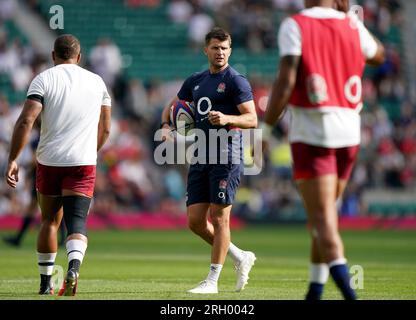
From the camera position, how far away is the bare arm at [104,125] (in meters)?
11.3

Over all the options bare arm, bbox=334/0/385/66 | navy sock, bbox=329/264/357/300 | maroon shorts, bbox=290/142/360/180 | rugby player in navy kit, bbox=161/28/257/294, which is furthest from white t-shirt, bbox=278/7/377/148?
rugby player in navy kit, bbox=161/28/257/294

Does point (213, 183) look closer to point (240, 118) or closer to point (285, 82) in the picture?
point (240, 118)

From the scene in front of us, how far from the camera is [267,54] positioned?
119 feet

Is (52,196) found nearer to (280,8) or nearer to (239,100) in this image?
(239,100)

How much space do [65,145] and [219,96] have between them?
6.03 ft

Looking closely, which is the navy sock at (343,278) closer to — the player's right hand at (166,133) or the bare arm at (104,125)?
the bare arm at (104,125)

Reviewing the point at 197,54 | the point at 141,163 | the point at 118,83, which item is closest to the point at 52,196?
the point at 141,163

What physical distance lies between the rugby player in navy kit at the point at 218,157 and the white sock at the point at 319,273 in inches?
109

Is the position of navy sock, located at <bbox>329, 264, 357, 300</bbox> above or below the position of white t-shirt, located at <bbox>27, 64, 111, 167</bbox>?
below

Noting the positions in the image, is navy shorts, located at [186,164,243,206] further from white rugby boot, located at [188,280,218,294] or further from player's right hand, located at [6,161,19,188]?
player's right hand, located at [6,161,19,188]

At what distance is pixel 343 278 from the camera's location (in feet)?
27.6

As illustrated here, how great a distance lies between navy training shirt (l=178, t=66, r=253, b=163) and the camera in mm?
11562

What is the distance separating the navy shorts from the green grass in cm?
102

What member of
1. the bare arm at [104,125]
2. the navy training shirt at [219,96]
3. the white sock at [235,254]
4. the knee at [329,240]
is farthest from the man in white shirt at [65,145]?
the knee at [329,240]
